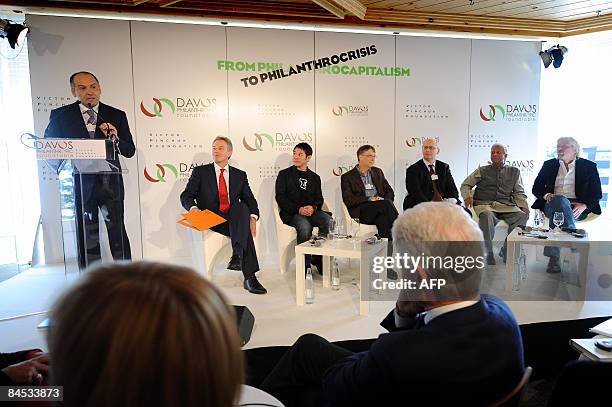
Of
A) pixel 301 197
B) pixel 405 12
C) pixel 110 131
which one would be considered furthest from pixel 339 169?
pixel 110 131

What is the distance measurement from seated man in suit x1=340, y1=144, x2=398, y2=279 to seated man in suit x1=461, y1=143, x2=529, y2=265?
1.01 meters

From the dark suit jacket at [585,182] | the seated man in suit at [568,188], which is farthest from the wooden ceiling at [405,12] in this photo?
the dark suit jacket at [585,182]

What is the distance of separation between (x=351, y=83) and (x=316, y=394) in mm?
4184

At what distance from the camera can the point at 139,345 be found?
548mm

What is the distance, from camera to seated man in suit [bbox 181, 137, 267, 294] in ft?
12.4

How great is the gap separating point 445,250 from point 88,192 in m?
3.08

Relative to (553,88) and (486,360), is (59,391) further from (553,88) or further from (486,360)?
(553,88)

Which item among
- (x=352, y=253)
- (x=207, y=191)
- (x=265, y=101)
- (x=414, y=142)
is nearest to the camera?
(x=352, y=253)

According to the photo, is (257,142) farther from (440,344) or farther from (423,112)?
(440,344)

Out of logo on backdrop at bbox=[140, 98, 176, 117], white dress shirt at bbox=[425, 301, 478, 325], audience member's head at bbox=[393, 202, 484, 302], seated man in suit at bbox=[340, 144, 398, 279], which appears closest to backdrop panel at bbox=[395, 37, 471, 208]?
seated man in suit at bbox=[340, 144, 398, 279]

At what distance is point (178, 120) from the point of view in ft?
15.4

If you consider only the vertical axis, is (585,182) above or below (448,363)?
above

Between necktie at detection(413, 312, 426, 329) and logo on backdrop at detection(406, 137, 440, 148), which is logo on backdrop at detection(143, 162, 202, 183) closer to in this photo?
logo on backdrop at detection(406, 137, 440, 148)

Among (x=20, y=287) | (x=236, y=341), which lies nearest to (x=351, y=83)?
(x=20, y=287)
